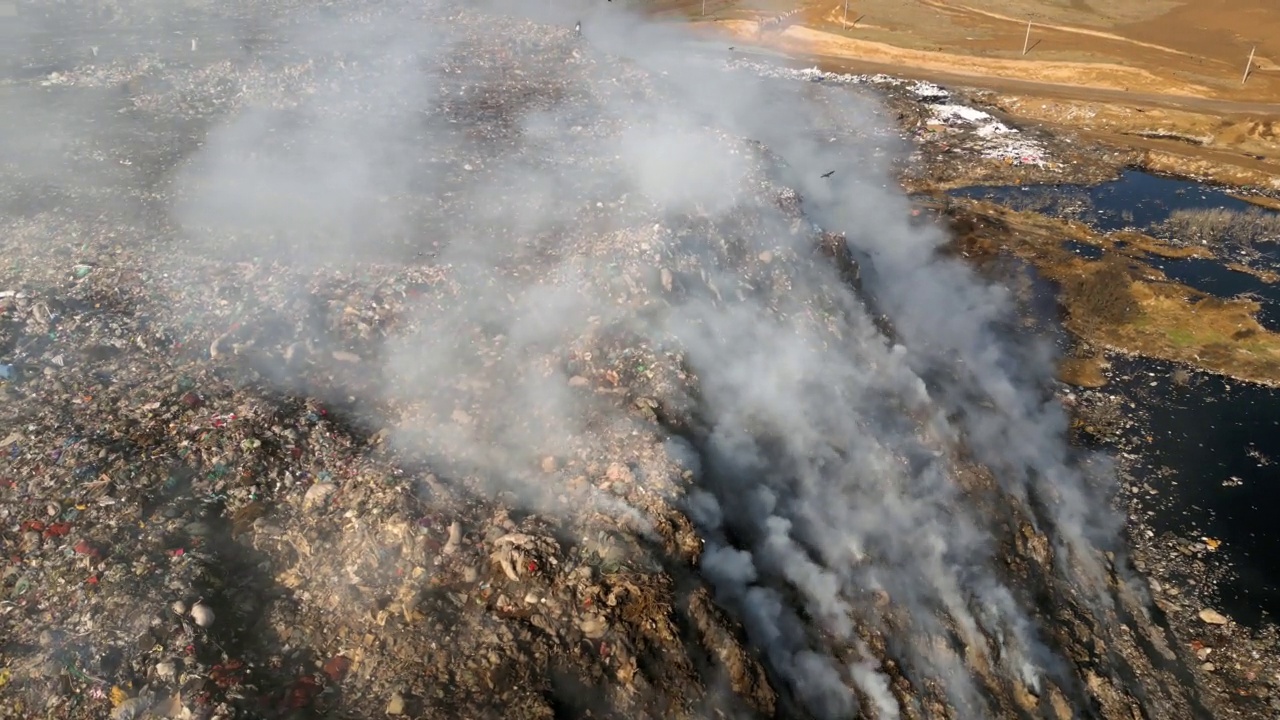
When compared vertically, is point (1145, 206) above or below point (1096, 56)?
below

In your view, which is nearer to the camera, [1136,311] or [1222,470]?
[1222,470]

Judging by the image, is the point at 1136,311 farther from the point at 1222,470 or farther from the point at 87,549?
the point at 87,549

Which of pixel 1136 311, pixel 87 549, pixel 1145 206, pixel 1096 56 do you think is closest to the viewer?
pixel 87 549

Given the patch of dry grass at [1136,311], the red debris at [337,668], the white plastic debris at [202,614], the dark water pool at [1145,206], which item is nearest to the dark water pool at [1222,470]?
the patch of dry grass at [1136,311]

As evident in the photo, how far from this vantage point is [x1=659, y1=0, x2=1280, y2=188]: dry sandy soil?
21703mm

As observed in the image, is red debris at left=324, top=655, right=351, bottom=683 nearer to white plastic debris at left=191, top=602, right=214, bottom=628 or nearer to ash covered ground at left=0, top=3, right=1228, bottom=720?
ash covered ground at left=0, top=3, right=1228, bottom=720

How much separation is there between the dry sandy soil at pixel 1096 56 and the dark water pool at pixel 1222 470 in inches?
432

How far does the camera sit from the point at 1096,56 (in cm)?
2794

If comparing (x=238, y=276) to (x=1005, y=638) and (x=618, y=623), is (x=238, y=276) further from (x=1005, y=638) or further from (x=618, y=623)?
(x=1005, y=638)

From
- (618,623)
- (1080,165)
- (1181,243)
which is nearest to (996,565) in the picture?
(618,623)

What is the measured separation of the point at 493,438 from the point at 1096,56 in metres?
31.5

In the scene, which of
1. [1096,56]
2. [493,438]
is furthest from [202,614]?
[1096,56]

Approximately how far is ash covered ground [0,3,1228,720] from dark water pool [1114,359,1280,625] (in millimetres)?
1071

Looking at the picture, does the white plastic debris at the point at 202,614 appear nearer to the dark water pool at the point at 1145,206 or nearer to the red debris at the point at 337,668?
the red debris at the point at 337,668
